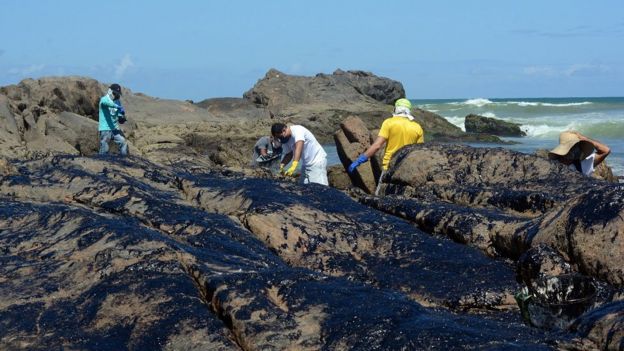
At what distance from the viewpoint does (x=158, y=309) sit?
4523 millimetres

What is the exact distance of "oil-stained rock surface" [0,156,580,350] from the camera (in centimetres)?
430

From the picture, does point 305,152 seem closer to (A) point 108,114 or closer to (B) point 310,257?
(B) point 310,257

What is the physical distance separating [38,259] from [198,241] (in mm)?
1028

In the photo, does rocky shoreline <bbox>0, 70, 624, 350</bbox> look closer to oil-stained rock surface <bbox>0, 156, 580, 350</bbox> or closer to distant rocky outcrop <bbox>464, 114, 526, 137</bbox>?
oil-stained rock surface <bbox>0, 156, 580, 350</bbox>

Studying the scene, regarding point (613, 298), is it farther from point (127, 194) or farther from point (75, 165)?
point (75, 165)

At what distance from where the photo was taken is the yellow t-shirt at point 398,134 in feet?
35.0

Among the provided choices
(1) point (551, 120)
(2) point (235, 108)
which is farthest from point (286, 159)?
(1) point (551, 120)

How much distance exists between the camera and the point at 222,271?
16.4ft

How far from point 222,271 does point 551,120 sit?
55736 millimetres

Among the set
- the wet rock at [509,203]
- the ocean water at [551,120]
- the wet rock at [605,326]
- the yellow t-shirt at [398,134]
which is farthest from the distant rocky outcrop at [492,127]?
the wet rock at [605,326]

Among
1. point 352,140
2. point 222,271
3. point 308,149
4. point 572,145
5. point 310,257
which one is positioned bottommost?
point 352,140

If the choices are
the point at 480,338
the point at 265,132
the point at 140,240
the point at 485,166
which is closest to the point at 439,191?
the point at 485,166

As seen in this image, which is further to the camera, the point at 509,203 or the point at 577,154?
the point at 577,154

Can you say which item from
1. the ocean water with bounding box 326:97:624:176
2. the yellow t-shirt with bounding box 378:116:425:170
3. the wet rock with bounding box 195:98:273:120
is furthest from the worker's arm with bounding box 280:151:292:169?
the wet rock with bounding box 195:98:273:120
